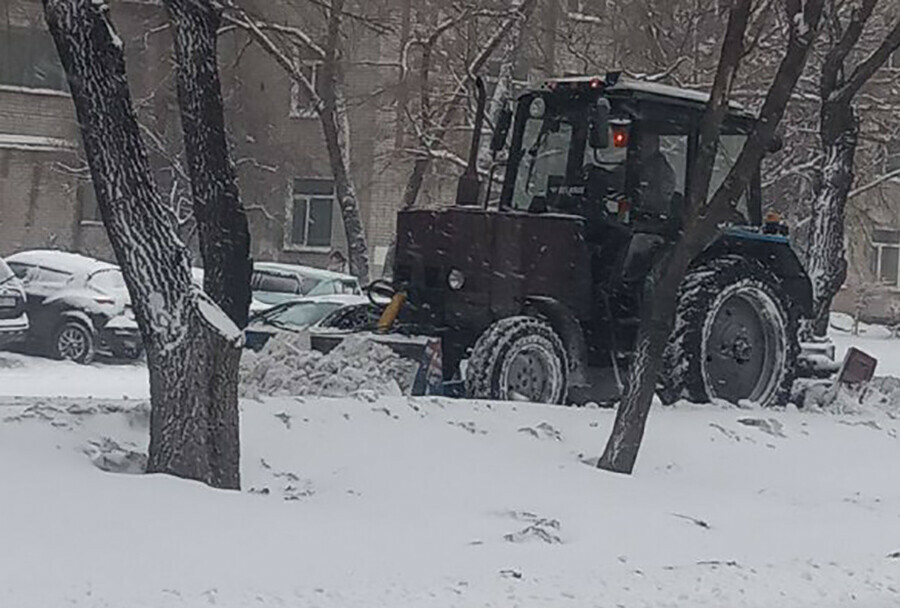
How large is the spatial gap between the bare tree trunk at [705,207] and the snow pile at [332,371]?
1.95 metres

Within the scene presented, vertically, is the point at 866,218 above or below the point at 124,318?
above

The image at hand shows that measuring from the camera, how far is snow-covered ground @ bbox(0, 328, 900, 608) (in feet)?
22.8

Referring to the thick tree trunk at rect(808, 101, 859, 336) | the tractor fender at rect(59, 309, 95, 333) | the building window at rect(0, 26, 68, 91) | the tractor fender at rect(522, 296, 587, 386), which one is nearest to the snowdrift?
the tractor fender at rect(522, 296, 587, 386)

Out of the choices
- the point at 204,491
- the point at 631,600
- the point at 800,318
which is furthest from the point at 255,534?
the point at 800,318

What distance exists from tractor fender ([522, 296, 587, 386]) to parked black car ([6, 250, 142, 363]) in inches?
398

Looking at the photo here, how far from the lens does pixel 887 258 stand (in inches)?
1540

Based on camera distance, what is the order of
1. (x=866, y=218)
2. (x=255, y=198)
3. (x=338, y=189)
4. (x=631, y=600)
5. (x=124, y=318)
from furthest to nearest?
(x=255, y=198) < (x=866, y=218) < (x=338, y=189) < (x=124, y=318) < (x=631, y=600)

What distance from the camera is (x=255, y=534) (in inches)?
297

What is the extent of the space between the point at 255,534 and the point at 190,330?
134 cm

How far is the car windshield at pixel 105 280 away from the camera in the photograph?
21.3 metres

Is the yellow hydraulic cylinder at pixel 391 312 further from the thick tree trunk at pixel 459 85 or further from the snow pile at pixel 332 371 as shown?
the thick tree trunk at pixel 459 85

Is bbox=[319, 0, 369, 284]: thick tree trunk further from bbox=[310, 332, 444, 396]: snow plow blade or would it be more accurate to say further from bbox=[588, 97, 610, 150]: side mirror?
bbox=[310, 332, 444, 396]: snow plow blade

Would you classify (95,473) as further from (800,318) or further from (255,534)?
(800,318)

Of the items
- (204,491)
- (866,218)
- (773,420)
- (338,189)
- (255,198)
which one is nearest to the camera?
(204,491)
